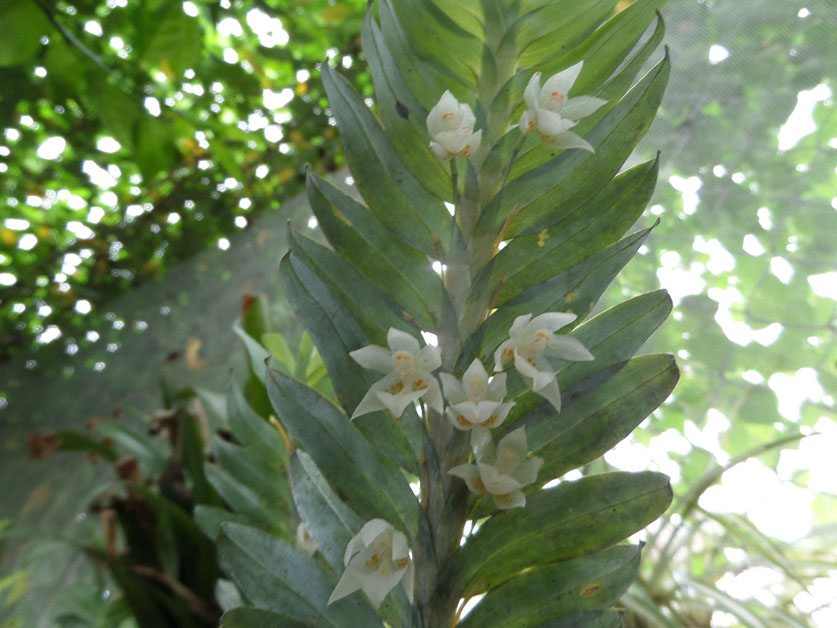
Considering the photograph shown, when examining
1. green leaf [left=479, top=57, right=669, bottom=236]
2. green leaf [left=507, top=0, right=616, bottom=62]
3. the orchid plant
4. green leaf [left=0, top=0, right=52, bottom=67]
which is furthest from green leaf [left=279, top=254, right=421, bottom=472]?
green leaf [left=0, top=0, right=52, bottom=67]

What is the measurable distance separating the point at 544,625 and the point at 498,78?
326 millimetres

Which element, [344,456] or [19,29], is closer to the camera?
[344,456]

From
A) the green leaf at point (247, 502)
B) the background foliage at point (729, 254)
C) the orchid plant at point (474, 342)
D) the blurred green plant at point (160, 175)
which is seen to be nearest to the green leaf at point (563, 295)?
the orchid plant at point (474, 342)

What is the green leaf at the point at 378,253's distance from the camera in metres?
0.39

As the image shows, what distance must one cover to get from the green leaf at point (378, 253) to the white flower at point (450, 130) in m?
0.06

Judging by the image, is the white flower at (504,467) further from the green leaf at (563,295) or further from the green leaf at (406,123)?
the green leaf at (406,123)

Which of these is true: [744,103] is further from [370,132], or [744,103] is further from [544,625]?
[544,625]

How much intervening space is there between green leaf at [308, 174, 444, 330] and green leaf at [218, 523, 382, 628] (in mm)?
149

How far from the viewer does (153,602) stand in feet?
2.81

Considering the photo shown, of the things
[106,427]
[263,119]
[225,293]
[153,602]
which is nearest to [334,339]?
[153,602]

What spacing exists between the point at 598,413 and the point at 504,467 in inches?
2.3

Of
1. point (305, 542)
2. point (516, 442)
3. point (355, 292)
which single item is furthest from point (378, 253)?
point (305, 542)

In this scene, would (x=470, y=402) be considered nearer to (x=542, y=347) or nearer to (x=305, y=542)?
(x=542, y=347)

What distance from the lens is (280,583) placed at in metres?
0.34
